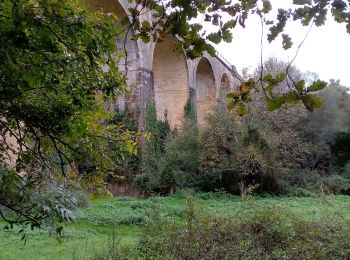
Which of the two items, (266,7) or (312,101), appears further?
(266,7)

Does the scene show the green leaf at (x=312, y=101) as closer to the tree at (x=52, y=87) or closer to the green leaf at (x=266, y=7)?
the green leaf at (x=266, y=7)

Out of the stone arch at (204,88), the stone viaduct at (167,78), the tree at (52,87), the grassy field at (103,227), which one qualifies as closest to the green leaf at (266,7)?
the tree at (52,87)

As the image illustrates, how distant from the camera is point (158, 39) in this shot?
233 cm

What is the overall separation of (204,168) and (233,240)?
43.6ft

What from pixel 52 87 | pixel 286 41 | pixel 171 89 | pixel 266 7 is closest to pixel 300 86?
pixel 286 41

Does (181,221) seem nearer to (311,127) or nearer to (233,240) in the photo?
(233,240)

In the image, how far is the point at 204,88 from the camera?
30.6m

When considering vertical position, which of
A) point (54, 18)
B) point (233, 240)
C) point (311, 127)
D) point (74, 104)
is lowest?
point (233, 240)

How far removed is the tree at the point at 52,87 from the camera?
2.10 m

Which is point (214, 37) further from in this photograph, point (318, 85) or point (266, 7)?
point (318, 85)

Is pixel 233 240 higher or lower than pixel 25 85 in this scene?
lower

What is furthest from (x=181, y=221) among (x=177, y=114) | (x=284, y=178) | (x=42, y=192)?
(x=177, y=114)

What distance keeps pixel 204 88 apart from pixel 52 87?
28.1 m

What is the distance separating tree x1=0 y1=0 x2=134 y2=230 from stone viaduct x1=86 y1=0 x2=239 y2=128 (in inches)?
461
